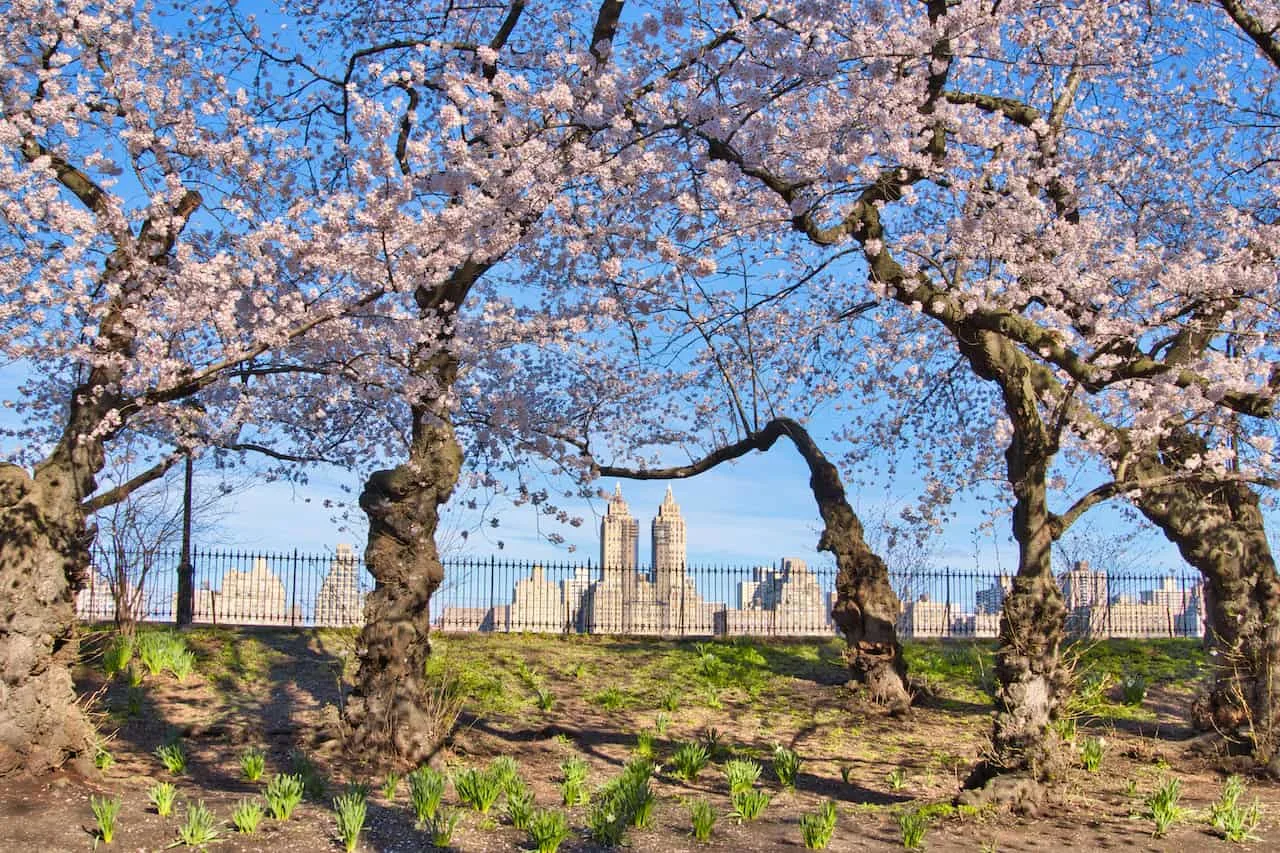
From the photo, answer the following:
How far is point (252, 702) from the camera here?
13188mm

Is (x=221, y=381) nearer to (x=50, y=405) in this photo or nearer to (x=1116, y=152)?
(x=50, y=405)

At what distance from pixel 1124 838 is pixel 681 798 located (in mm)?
3599

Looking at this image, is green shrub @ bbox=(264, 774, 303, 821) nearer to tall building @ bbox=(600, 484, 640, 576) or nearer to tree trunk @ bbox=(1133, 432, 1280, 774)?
tree trunk @ bbox=(1133, 432, 1280, 774)

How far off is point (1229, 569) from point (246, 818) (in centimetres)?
1047

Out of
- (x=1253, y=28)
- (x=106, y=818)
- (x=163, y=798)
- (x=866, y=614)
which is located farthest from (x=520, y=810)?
(x=1253, y=28)

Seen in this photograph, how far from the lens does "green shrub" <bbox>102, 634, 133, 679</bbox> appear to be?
13.3 m

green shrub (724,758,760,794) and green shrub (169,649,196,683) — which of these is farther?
green shrub (169,649,196,683)

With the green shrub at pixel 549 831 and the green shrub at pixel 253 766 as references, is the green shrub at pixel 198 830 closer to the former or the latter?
the green shrub at pixel 253 766

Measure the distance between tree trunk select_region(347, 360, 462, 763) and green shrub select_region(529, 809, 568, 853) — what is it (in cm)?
349

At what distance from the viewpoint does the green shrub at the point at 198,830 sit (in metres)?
6.86

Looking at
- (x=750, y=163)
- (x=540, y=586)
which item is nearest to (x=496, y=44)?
(x=750, y=163)

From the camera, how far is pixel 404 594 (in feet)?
34.4

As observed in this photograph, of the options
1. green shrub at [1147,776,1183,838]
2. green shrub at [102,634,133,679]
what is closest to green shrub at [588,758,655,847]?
green shrub at [1147,776,1183,838]

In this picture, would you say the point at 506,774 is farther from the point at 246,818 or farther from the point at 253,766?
the point at 253,766
